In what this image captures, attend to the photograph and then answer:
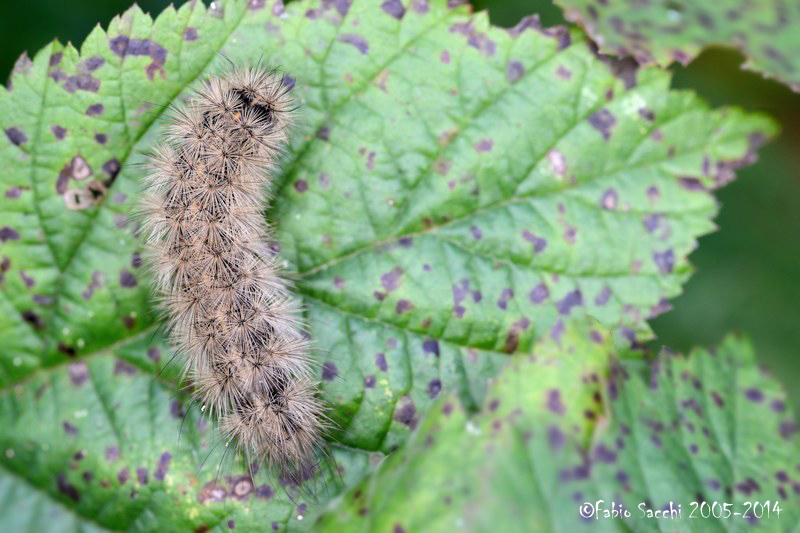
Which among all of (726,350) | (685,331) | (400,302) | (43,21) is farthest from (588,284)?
(43,21)

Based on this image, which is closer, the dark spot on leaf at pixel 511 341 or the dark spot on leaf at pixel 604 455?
the dark spot on leaf at pixel 604 455

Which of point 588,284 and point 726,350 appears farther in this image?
point 588,284

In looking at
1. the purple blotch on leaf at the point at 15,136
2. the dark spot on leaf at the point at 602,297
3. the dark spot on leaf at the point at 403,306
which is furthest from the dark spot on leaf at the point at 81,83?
the dark spot on leaf at the point at 602,297

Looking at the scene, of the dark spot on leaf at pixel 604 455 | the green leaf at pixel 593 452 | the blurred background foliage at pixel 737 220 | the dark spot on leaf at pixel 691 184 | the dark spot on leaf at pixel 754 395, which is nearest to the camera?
the green leaf at pixel 593 452

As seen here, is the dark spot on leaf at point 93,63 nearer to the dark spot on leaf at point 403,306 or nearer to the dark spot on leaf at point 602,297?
the dark spot on leaf at point 403,306

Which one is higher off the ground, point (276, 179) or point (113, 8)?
point (113, 8)

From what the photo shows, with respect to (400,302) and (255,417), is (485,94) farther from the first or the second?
(255,417)
